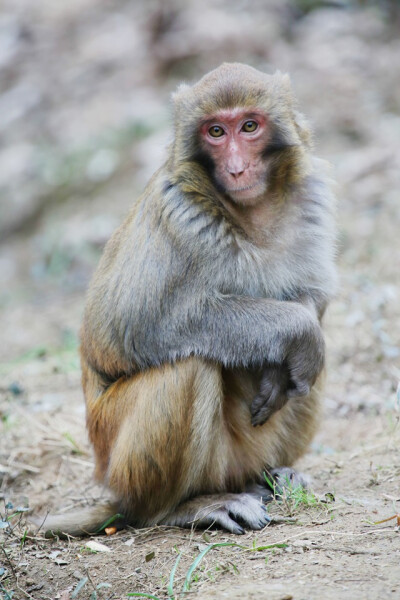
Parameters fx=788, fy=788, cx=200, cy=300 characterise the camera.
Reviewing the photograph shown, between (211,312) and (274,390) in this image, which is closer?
(211,312)

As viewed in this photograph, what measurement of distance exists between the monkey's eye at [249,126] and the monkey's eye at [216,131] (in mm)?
135

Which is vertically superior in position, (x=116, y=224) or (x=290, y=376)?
(x=116, y=224)

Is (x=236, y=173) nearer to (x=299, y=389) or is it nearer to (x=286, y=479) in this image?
(x=299, y=389)

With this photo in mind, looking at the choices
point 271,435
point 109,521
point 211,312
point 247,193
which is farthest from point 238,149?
point 109,521

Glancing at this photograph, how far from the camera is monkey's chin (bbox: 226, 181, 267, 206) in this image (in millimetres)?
4574

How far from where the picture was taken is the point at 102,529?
16.2 ft

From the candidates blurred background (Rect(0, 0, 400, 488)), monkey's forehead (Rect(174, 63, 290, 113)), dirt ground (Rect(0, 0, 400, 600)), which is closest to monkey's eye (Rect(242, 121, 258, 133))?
monkey's forehead (Rect(174, 63, 290, 113))

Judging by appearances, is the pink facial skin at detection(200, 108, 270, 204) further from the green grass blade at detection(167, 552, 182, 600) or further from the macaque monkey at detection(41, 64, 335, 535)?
the green grass blade at detection(167, 552, 182, 600)

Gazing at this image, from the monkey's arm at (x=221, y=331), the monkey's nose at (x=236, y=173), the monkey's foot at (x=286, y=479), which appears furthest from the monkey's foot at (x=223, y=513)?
the monkey's nose at (x=236, y=173)

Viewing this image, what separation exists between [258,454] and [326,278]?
3.96 ft

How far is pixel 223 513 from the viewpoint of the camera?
454cm

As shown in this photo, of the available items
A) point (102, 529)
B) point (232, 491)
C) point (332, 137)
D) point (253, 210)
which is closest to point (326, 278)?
point (253, 210)

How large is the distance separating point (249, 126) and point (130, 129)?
29.6 ft

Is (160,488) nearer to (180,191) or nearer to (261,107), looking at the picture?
(180,191)
